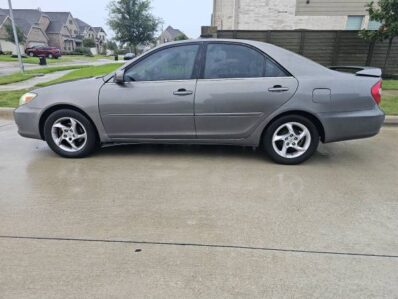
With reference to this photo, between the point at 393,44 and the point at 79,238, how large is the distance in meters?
12.9

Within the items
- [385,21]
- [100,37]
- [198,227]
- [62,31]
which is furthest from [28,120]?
[100,37]

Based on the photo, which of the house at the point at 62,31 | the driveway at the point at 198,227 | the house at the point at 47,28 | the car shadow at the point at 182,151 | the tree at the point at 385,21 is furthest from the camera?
the house at the point at 62,31

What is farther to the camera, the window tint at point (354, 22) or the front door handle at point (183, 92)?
the window tint at point (354, 22)

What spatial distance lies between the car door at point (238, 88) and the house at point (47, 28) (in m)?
53.6

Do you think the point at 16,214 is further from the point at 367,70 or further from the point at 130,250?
the point at 367,70

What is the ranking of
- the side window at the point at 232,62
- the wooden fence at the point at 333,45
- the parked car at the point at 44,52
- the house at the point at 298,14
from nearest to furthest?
the side window at the point at 232,62 → the wooden fence at the point at 333,45 → the house at the point at 298,14 → the parked car at the point at 44,52

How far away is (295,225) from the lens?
2824 mm

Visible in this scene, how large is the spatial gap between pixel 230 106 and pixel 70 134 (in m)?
2.19

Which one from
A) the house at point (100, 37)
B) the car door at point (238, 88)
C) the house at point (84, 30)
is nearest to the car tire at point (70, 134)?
the car door at point (238, 88)

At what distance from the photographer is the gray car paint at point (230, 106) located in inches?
158

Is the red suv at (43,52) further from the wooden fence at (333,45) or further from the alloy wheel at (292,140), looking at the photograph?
the alloy wheel at (292,140)

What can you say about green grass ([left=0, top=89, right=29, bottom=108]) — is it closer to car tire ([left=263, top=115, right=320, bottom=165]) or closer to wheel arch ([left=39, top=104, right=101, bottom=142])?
wheel arch ([left=39, top=104, right=101, bottom=142])

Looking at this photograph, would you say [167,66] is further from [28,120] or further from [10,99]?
[10,99]

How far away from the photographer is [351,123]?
4.08 metres
